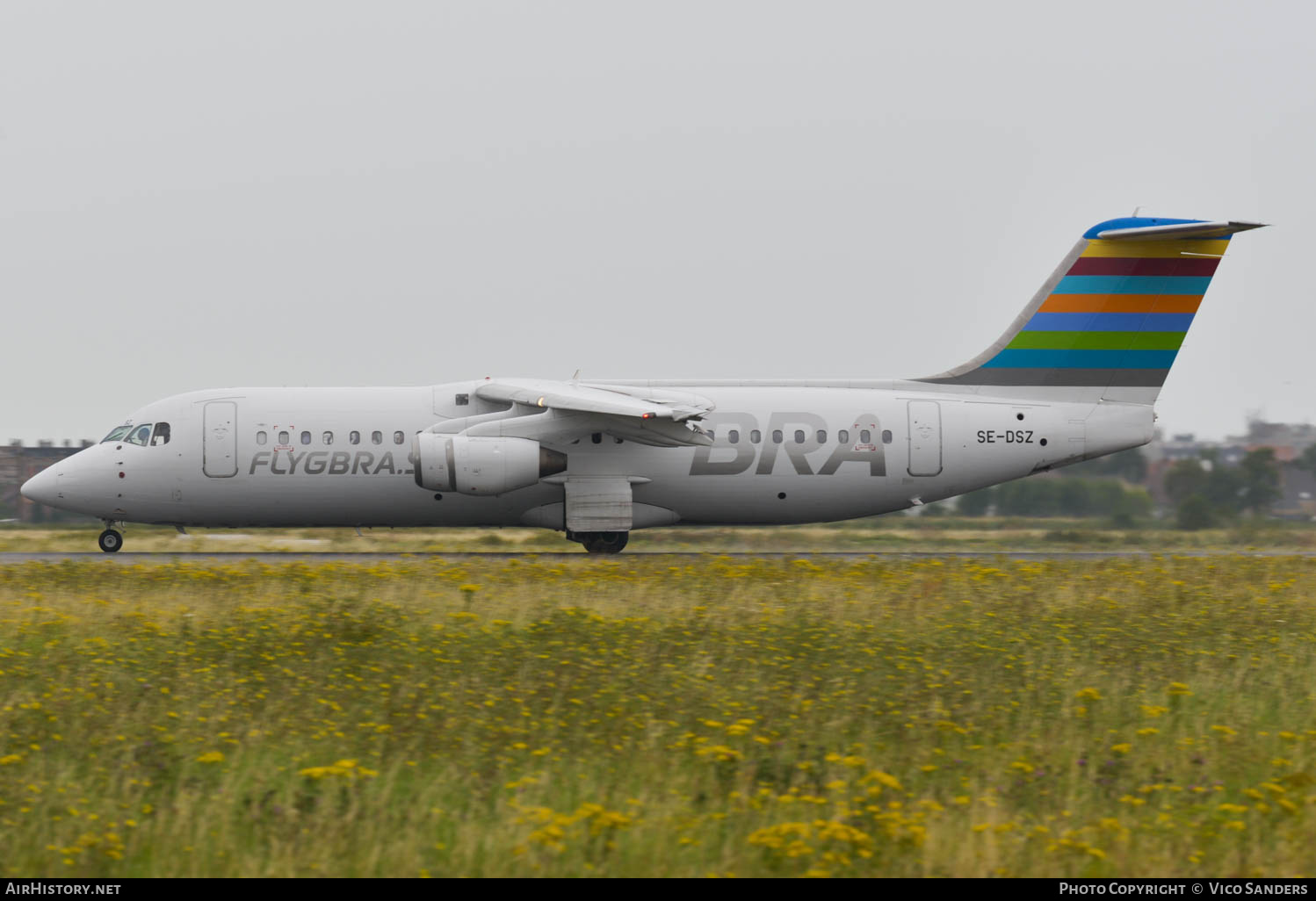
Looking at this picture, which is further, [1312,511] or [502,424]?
[1312,511]

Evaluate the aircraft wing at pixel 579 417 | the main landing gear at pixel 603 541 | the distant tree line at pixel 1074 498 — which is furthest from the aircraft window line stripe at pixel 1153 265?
the main landing gear at pixel 603 541

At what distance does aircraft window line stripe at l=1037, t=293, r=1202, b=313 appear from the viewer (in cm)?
2628

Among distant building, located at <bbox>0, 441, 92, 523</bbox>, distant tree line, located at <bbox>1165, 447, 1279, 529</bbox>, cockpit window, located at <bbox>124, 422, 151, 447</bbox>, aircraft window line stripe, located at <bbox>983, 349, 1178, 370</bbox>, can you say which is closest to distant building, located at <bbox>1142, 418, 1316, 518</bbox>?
distant tree line, located at <bbox>1165, 447, 1279, 529</bbox>

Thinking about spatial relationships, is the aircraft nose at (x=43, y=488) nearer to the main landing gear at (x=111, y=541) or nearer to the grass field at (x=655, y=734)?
the main landing gear at (x=111, y=541)

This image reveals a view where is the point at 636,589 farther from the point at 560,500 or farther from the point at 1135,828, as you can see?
the point at 1135,828

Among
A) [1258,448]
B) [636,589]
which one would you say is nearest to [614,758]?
[636,589]

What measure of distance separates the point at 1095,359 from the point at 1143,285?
69.9 inches

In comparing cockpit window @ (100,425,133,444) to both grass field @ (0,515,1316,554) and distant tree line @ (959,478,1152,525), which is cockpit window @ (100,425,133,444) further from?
distant tree line @ (959,478,1152,525)

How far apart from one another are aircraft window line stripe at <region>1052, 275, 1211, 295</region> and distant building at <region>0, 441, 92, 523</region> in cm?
2653

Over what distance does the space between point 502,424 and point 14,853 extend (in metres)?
17.5

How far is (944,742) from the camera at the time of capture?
399 inches

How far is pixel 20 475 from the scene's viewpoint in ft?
119

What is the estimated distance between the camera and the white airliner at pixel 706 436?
2542 centimetres

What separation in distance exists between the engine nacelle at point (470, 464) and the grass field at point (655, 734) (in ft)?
22.6
